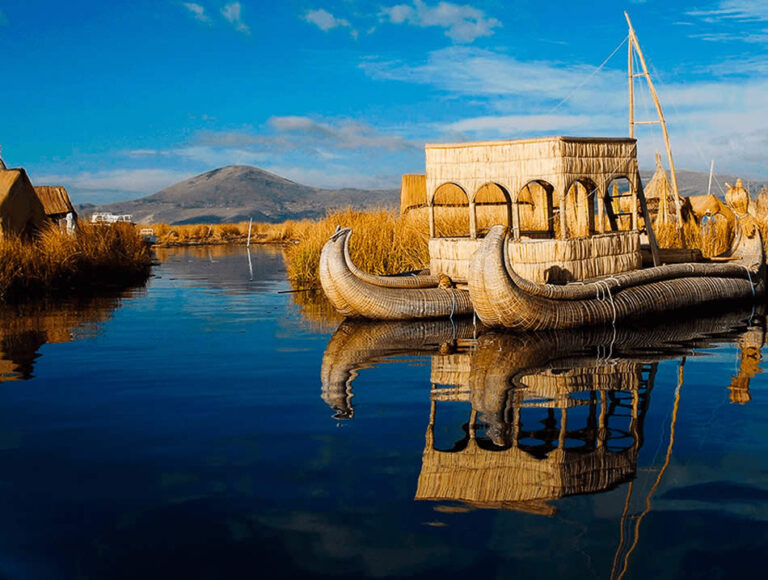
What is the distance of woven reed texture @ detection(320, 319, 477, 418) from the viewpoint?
24.1ft

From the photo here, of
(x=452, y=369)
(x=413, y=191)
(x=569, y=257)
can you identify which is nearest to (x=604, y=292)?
(x=569, y=257)

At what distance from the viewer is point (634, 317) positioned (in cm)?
1127

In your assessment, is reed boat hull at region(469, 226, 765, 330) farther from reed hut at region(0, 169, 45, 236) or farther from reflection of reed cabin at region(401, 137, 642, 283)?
reed hut at region(0, 169, 45, 236)

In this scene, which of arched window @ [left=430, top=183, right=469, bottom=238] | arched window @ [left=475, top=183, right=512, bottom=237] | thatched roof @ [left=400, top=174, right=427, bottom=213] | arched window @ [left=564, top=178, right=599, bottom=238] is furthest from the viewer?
thatched roof @ [left=400, top=174, right=427, bottom=213]

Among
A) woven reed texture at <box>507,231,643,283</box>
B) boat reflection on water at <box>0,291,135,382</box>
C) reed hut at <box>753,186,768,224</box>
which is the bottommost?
boat reflection on water at <box>0,291,135,382</box>

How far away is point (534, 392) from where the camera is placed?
698 cm

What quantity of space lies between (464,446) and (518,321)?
5265 millimetres

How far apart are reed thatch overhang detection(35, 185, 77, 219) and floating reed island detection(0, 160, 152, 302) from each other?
10.6 ft

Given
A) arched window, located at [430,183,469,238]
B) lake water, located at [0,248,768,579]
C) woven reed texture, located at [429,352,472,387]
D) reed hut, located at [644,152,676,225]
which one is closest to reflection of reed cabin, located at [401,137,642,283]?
lake water, located at [0,248,768,579]

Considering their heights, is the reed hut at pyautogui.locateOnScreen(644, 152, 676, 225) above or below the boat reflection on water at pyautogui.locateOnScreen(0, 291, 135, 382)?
above

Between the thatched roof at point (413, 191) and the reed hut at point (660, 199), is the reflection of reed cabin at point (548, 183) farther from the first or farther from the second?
the thatched roof at point (413, 191)

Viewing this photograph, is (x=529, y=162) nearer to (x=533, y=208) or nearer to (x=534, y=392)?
(x=534, y=392)

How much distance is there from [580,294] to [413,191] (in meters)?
13.8

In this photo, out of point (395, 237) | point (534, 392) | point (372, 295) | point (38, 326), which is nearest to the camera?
point (534, 392)
